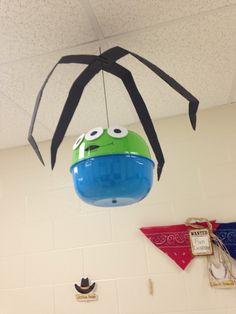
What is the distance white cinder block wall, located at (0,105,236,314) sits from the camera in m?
1.51

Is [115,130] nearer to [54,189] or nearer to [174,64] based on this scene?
[174,64]

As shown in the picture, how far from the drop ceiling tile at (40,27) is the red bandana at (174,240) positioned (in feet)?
3.39

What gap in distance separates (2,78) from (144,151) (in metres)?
0.79

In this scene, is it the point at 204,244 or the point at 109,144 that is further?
the point at 204,244

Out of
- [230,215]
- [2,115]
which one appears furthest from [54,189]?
[230,215]

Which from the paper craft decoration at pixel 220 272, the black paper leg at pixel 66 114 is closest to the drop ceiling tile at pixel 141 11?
the black paper leg at pixel 66 114

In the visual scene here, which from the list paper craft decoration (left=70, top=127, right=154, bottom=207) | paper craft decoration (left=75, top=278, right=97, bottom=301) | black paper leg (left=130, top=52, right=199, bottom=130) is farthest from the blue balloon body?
paper craft decoration (left=75, top=278, right=97, bottom=301)

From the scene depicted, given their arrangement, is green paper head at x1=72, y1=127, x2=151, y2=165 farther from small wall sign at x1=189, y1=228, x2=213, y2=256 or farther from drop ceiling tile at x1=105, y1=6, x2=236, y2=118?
small wall sign at x1=189, y1=228, x2=213, y2=256

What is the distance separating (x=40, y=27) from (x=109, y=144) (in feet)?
1.74

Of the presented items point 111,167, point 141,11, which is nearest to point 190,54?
point 141,11

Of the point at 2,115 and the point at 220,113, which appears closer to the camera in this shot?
the point at 2,115

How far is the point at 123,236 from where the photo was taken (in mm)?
1646

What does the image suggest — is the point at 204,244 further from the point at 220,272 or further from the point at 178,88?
the point at 178,88

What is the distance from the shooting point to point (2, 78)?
1282mm
